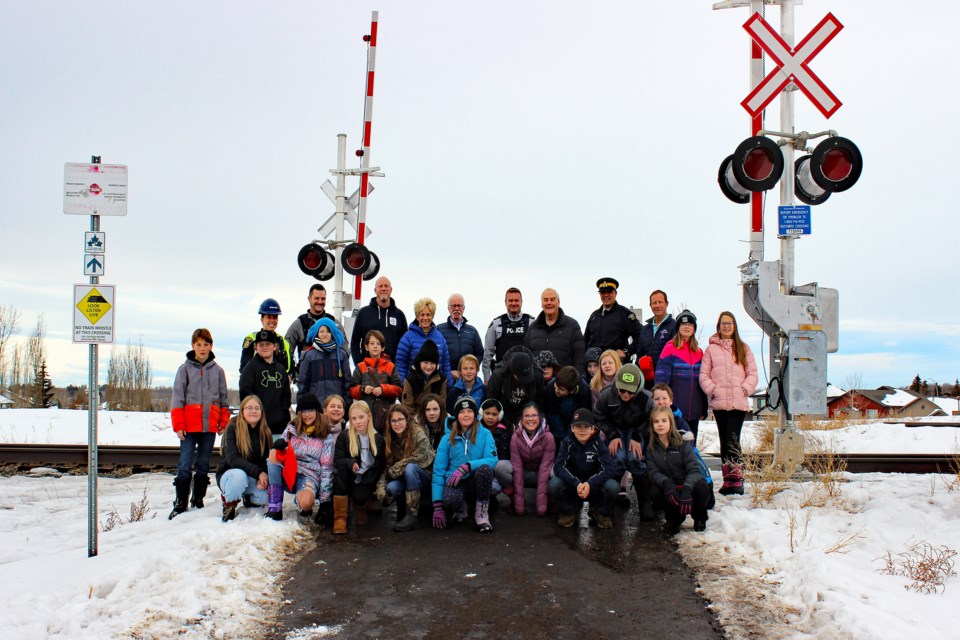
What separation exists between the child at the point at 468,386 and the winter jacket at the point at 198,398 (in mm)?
2433

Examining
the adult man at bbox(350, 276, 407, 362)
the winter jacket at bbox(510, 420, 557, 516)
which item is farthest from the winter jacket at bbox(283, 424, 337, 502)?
the adult man at bbox(350, 276, 407, 362)

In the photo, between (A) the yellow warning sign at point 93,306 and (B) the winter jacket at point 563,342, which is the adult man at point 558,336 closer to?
(B) the winter jacket at point 563,342

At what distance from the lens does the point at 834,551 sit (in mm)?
5852

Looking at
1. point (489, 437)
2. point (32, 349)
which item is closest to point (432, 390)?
point (489, 437)

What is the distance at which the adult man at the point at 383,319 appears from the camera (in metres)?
9.38

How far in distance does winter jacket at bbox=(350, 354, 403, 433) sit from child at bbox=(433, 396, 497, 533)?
1208 mm

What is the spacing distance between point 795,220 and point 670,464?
3.25 m

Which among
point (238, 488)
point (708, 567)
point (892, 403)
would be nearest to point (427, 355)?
point (238, 488)

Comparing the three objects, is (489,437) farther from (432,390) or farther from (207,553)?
(207,553)

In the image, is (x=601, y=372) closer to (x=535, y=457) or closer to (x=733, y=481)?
(x=535, y=457)

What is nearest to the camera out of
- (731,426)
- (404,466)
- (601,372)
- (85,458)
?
(404,466)

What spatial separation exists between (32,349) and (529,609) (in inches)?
1571

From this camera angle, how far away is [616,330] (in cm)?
889

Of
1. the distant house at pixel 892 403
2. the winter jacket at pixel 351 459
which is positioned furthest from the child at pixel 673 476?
the distant house at pixel 892 403
